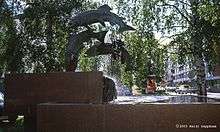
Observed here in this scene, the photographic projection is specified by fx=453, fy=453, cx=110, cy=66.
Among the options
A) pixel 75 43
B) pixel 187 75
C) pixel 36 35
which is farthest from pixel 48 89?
pixel 187 75

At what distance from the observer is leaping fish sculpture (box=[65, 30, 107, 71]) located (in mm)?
12242

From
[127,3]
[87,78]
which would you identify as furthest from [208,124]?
[127,3]

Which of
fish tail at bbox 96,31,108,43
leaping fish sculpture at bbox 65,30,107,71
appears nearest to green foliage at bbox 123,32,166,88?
fish tail at bbox 96,31,108,43

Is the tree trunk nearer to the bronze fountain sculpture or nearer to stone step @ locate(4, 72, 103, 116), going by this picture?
the bronze fountain sculpture

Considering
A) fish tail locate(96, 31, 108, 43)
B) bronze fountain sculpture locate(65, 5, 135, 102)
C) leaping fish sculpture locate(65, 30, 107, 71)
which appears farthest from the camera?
fish tail locate(96, 31, 108, 43)

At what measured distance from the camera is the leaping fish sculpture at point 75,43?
12.2 meters

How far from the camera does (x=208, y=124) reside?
8.63 metres

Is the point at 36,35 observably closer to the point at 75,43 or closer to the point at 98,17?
the point at 75,43

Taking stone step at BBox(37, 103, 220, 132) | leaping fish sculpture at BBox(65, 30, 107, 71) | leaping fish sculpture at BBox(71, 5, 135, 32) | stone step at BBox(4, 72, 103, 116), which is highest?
leaping fish sculpture at BBox(71, 5, 135, 32)

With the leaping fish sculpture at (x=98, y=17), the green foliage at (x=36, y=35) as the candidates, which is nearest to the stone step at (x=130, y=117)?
the leaping fish sculpture at (x=98, y=17)

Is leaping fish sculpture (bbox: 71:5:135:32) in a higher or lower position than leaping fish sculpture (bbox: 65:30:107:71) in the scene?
higher

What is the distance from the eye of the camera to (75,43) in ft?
40.2

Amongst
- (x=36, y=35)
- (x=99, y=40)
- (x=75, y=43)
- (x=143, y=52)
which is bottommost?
(x=75, y=43)

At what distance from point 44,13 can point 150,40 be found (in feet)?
16.6
